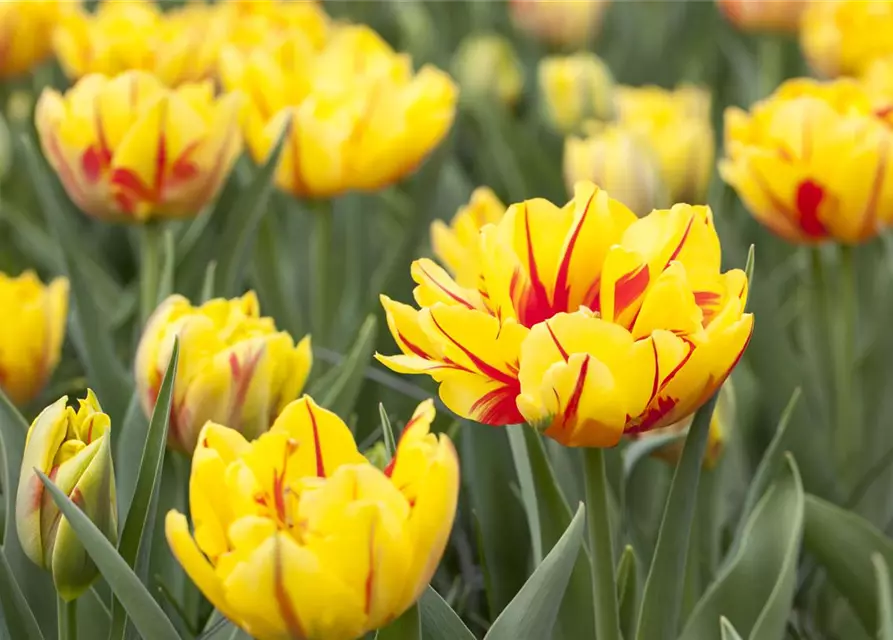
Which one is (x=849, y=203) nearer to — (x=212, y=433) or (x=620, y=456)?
(x=620, y=456)

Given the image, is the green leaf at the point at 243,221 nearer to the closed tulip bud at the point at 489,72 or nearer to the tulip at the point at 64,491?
the tulip at the point at 64,491

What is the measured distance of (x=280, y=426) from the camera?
47 cm

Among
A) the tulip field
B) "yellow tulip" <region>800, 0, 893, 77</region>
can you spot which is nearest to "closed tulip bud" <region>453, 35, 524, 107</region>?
the tulip field

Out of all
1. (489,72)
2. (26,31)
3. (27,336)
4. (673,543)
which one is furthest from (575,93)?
(673,543)

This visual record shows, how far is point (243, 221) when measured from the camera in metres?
0.95

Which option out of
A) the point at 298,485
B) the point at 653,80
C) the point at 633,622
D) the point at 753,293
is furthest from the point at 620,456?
the point at 653,80

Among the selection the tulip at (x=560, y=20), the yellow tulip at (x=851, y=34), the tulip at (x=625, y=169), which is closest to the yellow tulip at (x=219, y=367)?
the tulip at (x=625, y=169)

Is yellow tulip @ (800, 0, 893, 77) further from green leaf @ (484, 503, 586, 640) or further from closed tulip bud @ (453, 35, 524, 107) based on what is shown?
green leaf @ (484, 503, 586, 640)

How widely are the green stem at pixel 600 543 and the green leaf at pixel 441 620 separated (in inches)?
2.3

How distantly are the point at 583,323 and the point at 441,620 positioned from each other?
161 millimetres

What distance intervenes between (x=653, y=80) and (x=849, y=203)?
1.02m

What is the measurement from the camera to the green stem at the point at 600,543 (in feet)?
1.64

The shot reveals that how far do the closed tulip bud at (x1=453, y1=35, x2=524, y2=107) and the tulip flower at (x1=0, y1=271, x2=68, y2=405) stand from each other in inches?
32.3

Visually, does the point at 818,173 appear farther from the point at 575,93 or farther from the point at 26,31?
the point at 26,31
